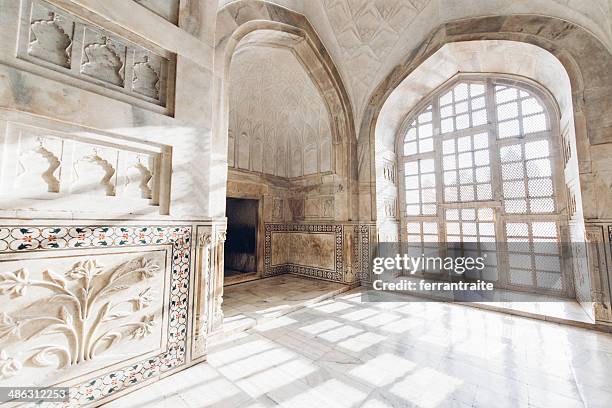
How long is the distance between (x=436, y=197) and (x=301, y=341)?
3862 millimetres

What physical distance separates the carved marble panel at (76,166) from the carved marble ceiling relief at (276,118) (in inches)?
113

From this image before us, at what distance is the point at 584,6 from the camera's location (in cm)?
301

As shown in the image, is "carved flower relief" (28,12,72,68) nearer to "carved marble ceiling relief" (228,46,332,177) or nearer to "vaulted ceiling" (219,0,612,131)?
"carved marble ceiling relief" (228,46,332,177)

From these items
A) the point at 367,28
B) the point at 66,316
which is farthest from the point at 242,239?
the point at 367,28

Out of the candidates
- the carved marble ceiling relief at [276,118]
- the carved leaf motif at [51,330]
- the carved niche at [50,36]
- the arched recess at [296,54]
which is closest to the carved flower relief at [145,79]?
the carved niche at [50,36]

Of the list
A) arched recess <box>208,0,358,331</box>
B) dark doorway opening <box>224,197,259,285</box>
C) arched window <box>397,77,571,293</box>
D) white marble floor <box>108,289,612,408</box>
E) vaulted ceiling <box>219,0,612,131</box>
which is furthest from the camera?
dark doorway opening <box>224,197,259,285</box>

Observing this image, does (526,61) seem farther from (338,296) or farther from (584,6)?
(338,296)

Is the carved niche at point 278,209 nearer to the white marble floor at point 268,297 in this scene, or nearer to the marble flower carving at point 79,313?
the white marble floor at point 268,297

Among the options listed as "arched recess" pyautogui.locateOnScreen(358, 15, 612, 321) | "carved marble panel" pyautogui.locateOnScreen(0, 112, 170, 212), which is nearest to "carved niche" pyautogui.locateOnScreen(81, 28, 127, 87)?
"carved marble panel" pyautogui.locateOnScreen(0, 112, 170, 212)

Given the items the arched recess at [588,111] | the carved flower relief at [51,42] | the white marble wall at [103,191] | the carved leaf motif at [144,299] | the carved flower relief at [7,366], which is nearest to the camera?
the carved flower relief at [7,366]

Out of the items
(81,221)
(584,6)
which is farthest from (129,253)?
(584,6)

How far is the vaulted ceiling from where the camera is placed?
10.5ft

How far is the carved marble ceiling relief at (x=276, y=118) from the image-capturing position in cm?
457

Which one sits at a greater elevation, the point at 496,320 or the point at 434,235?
the point at 434,235
